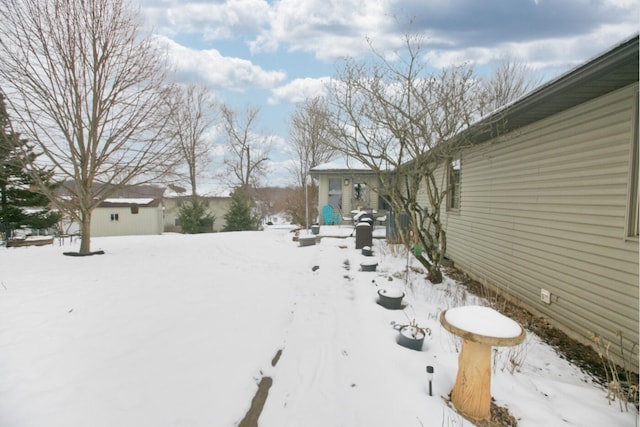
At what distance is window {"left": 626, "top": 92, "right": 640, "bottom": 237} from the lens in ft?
9.28

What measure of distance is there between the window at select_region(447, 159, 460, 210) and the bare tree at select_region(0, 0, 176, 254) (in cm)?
781

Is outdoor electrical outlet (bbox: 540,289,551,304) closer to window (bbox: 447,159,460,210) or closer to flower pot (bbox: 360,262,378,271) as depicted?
flower pot (bbox: 360,262,378,271)

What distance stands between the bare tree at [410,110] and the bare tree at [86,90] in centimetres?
553

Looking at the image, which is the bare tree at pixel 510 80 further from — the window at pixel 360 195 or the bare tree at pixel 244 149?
the bare tree at pixel 244 149

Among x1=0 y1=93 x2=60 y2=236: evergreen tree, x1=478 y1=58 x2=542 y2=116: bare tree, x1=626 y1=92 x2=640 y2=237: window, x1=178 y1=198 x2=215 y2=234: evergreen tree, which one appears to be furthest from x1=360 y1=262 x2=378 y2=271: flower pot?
x1=478 y1=58 x2=542 y2=116: bare tree

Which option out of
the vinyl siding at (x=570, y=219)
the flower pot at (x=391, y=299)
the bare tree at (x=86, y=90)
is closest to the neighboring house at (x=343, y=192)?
the bare tree at (x=86, y=90)

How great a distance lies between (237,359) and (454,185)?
264 inches

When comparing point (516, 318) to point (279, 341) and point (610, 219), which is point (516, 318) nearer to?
point (610, 219)

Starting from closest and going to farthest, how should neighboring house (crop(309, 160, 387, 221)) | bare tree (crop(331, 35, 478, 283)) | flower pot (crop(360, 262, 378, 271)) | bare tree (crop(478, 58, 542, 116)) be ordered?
bare tree (crop(331, 35, 478, 283)), flower pot (crop(360, 262, 378, 271)), neighboring house (crop(309, 160, 387, 221)), bare tree (crop(478, 58, 542, 116))

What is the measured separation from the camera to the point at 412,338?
306 centimetres

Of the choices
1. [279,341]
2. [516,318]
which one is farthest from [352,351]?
[516,318]

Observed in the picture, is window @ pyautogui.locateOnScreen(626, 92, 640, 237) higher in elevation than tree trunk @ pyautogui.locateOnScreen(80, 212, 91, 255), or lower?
higher

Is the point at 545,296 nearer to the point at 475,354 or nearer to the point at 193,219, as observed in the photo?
the point at 475,354

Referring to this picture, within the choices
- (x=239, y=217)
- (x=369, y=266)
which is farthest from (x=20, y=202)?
(x=369, y=266)
